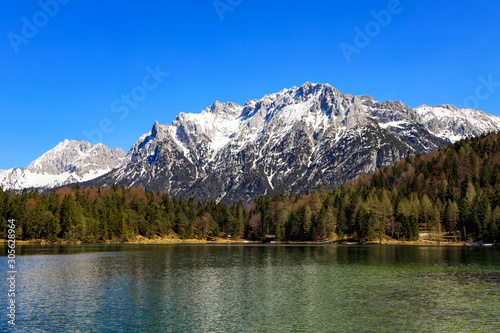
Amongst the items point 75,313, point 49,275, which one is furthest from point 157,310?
point 49,275

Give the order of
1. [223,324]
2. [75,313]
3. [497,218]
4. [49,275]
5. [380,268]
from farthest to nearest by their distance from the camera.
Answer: [497,218] < [380,268] < [49,275] < [75,313] < [223,324]

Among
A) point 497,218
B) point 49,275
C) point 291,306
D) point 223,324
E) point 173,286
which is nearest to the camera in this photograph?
point 223,324

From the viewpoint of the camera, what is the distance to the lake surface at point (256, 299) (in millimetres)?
43906

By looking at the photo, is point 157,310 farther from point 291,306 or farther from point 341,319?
point 341,319

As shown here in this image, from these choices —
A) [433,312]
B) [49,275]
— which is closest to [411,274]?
[433,312]

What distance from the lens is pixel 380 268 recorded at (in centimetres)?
9556

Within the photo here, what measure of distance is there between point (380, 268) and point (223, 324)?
6100 centimetres

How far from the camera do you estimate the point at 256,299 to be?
58531 millimetres

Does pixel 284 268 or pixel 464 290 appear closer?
pixel 464 290

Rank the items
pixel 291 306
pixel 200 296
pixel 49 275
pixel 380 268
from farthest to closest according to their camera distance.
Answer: pixel 380 268
pixel 49 275
pixel 200 296
pixel 291 306

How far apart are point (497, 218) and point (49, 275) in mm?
190688

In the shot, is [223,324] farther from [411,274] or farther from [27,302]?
[411,274]

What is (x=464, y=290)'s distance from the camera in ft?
210

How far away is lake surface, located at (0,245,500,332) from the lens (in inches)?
1729
